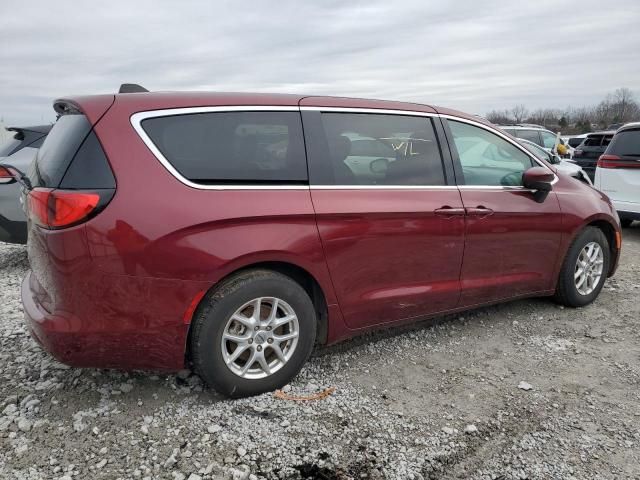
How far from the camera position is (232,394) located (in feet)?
9.57

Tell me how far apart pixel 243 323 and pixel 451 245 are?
155cm

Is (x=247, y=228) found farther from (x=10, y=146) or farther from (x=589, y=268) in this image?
(x=10, y=146)

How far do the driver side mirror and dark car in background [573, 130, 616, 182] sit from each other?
26.5 ft

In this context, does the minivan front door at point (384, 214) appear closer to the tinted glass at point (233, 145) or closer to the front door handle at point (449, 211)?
the front door handle at point (449, 211)

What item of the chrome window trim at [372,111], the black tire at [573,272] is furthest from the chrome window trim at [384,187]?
the black tire at [573,272]

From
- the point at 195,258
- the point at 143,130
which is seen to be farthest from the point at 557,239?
the point at 143,130

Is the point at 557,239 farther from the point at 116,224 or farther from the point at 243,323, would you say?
the point at 116,224

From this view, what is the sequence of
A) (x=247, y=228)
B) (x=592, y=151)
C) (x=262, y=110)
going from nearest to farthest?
1. (x=247, y=228)
2. (x=262, y=110)
3. (x=592, y=151)

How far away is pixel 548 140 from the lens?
46.6 feet

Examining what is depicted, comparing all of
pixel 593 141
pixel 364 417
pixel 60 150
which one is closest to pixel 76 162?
pixel 60 150

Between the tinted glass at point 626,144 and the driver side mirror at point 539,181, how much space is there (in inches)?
162

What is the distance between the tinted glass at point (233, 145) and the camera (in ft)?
8.87

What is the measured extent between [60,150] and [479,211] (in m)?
2.64

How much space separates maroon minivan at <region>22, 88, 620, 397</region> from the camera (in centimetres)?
255
